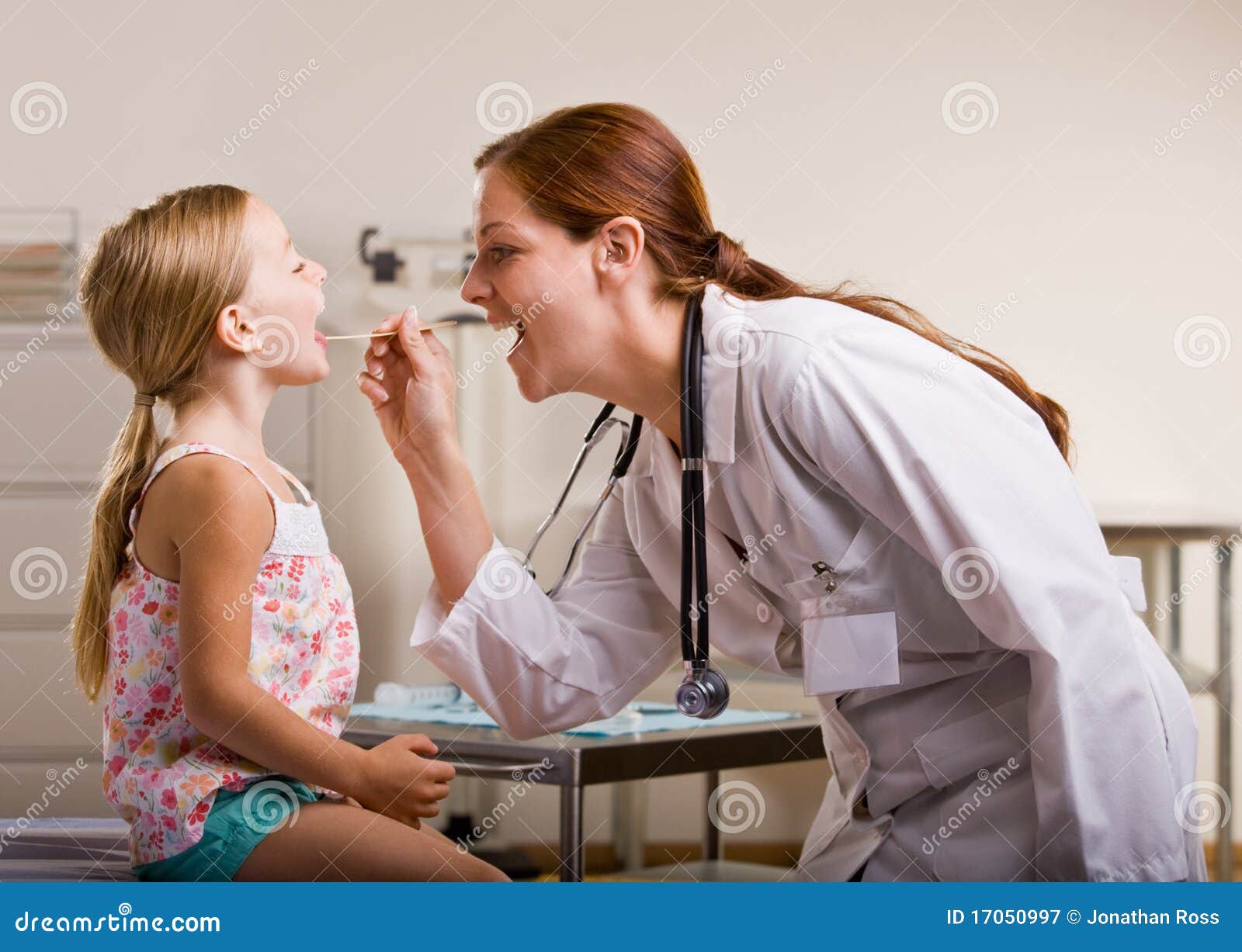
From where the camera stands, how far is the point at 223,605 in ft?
3.49

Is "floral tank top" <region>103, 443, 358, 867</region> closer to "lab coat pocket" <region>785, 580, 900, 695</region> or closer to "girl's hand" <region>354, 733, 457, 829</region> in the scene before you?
"girl's hand" <region>354, 733, 457, 829</region>

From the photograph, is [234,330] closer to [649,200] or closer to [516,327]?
[516,327]

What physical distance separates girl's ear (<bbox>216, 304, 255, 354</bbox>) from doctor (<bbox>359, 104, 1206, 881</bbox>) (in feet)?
0.47

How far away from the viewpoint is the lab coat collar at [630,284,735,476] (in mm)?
1175

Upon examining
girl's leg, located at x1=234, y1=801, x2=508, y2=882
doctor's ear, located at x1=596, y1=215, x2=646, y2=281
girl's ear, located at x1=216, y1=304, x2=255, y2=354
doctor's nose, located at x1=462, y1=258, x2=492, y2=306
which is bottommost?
girl's leg, located at x1=234, y1=801, x2=508, y2=882

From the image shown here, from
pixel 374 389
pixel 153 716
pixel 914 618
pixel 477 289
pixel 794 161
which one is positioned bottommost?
pixel 153 716

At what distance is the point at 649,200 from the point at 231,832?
0.75 meters

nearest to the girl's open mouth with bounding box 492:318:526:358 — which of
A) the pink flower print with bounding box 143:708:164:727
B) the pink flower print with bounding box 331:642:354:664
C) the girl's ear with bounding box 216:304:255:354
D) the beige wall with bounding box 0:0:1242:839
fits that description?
the girl's ear with bounding box 216:304:255:354

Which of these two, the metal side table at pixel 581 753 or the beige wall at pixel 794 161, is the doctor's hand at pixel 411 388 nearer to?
the metal side table at pixel 581 753

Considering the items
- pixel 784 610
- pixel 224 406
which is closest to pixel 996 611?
pixel 784 610

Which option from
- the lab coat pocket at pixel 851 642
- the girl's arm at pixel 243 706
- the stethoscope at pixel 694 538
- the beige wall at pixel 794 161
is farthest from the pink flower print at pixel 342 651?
the beige wall at pixel 794 161

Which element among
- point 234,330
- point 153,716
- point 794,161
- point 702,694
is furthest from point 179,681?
point 794,161

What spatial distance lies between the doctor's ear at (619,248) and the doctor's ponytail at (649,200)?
2 cm

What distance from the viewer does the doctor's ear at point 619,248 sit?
4.08ft
